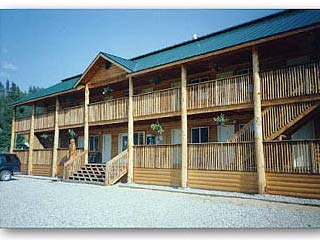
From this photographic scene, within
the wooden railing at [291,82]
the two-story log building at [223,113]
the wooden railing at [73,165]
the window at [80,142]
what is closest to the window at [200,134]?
the two-story log building at [223,113]

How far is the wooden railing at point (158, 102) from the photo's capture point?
1010 cm

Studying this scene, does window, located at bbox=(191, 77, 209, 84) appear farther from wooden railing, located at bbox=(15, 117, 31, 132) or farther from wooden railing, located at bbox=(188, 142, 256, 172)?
wooden railing, located at bbox=(15, 117, 31, 132)

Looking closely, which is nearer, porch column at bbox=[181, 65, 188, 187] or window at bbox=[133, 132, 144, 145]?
porch column at bbox=[181, 65, 188, 187]

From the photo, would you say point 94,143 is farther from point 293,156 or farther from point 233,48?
point 293,156

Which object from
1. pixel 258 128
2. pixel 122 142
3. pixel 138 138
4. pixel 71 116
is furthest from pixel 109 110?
pixel 258 128

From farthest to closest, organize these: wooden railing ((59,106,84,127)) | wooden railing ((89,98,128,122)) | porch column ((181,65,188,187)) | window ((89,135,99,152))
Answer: window ((89,135,99,152)), wooden railing ((59,106,84,127)), wooden railing ((89,98,128,122)), porch column ((181,65,188,187))

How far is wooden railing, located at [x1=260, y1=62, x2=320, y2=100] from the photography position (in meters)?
7.25

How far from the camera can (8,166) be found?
11844 mm

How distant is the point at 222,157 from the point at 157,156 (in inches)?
102

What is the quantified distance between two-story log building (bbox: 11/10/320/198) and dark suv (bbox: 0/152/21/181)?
1999 mm

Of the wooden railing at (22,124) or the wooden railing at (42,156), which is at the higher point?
the wooden railing at (22,124)

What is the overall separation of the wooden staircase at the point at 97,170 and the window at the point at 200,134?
2.73 metres

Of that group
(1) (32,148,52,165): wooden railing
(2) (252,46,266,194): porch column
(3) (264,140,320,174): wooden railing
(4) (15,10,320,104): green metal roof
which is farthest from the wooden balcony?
(1) (32,148,52,165): wooden railing

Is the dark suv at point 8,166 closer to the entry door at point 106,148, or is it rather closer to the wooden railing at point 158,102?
the entry door at point 106,148
